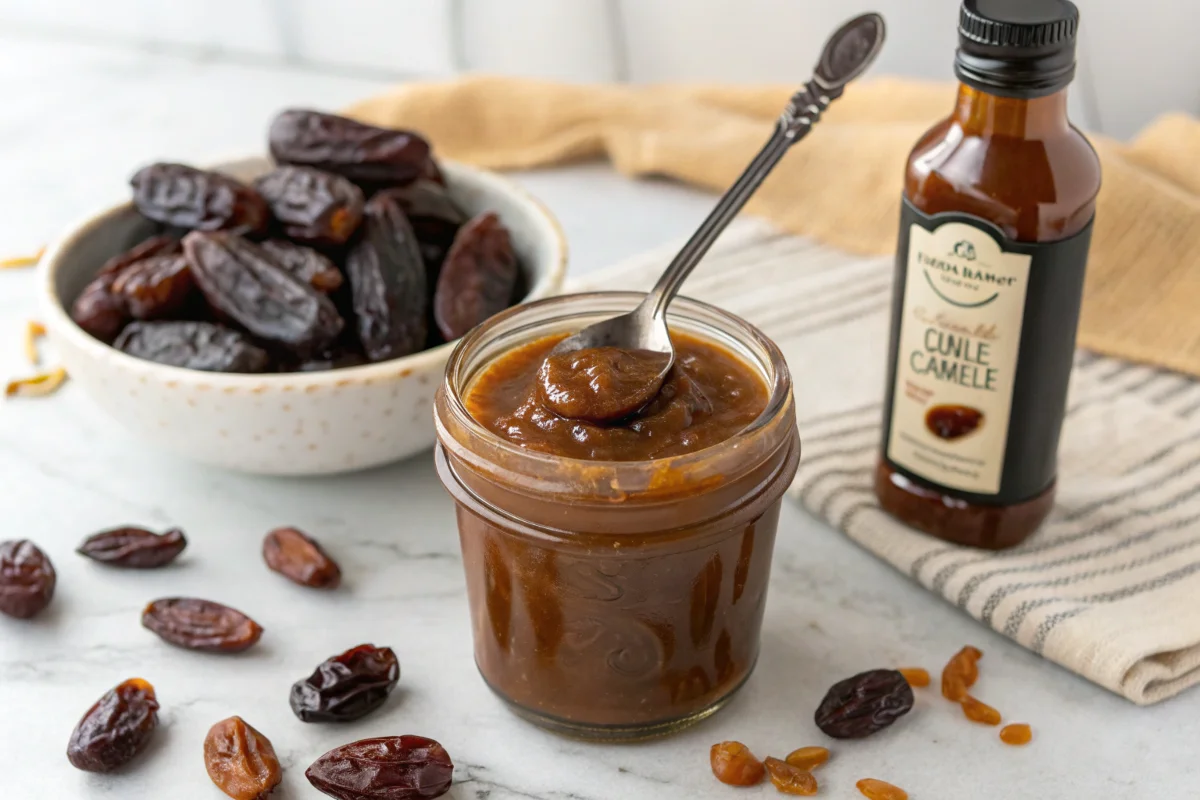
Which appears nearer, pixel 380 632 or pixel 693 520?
pixel 693 520

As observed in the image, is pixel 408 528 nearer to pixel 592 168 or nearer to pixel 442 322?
pixel 442 322

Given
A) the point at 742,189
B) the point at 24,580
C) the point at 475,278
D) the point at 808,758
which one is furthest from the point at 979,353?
the point at 24,580

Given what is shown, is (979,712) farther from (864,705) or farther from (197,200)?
(197,200)

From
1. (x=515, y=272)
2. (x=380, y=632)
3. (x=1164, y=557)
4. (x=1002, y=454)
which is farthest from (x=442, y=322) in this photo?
(x=1164, y=557)

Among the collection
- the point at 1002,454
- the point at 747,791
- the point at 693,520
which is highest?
the point at 693,520

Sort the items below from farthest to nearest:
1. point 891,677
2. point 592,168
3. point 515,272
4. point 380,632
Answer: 1. point 592,168
2. point 515,272
3. point 380,632
4. point 891,677

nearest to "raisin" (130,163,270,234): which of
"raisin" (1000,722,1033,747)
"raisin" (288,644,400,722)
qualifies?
"raisin" (288,644,400,722)
